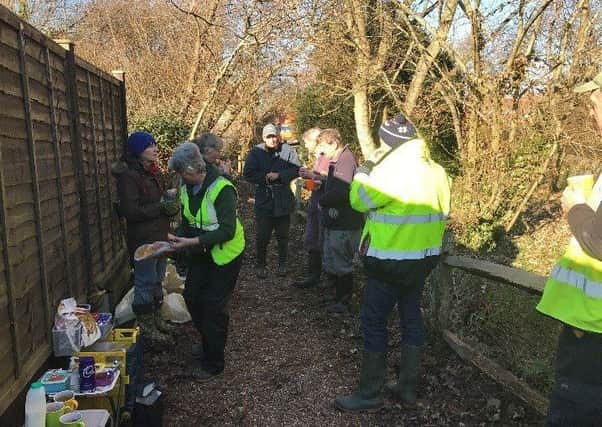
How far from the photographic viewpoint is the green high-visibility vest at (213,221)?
12.1 ft

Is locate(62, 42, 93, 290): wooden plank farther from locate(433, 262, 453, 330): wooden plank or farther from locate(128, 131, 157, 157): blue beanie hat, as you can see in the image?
locate(433, 262, 453, 330): wooden plank

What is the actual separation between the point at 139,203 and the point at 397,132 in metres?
2.24

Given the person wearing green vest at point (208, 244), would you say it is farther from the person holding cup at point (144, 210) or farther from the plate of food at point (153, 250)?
the person holding cup at point (144, 210)

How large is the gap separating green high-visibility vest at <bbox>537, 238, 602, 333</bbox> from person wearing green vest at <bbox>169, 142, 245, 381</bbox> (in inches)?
85.6

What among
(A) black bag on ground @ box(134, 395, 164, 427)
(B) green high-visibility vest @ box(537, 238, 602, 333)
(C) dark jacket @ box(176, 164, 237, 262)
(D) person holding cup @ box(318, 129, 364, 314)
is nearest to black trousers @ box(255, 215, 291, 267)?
(D) person holding cup @ box(318, 129, 364, 314)

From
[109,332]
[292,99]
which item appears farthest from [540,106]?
[292,99]

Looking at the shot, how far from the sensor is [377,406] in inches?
138

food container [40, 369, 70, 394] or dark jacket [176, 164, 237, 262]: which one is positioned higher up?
dark jacket [176, 164, 237, 262]

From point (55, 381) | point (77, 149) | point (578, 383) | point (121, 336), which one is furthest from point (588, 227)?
point (77, 149)

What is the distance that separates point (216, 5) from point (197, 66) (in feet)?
4.97

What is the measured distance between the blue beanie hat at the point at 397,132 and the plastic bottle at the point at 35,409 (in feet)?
7.99

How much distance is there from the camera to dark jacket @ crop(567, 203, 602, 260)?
198 cm

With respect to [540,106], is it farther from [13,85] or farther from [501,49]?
[13,85]

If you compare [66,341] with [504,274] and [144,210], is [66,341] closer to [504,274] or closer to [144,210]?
[144,210]
